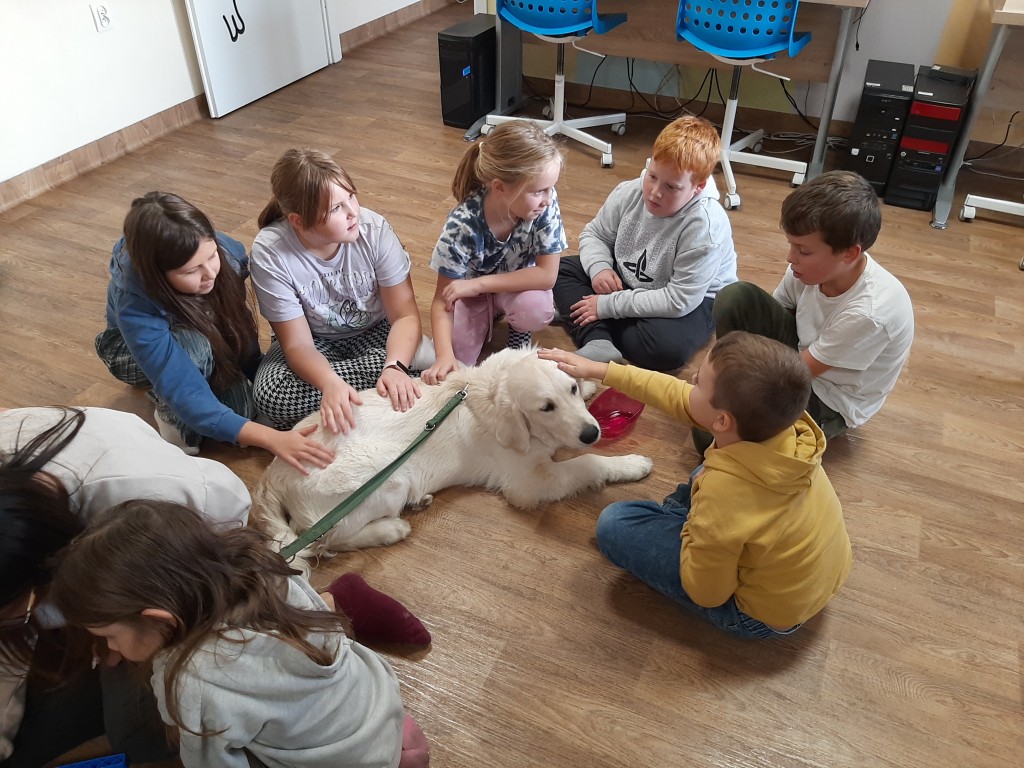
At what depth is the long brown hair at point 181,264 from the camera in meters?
1.80

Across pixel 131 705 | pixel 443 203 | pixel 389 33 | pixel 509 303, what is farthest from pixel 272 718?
pixel 389 33

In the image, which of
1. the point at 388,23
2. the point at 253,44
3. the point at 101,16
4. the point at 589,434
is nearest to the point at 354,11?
the point at 388,23

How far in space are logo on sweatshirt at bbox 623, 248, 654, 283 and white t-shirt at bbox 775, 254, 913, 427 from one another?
0.57m

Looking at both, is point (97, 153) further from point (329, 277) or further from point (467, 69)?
point (329, 277)

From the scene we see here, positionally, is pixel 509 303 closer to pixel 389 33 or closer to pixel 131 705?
pixel 131 705

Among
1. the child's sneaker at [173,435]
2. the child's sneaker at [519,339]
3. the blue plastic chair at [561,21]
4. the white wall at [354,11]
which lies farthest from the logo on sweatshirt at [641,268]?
the white wall at [354,11]

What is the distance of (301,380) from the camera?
222 cm

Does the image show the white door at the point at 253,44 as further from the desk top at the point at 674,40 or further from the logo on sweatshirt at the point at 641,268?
the logo on sweatshirt at the point at 641,268

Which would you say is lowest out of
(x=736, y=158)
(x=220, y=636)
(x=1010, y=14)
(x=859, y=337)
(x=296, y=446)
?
(x=736, y=158)

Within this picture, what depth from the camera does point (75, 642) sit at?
1363 millimetres

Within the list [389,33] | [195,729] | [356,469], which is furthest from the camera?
[389,33]

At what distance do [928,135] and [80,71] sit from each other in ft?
13.3

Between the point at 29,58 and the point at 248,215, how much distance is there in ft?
4.16

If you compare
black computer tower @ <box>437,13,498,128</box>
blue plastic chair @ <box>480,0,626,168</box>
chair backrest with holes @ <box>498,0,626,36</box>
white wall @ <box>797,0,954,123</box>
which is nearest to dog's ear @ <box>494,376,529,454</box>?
blue plastic chair @ <box>480,0,626,168</box>
